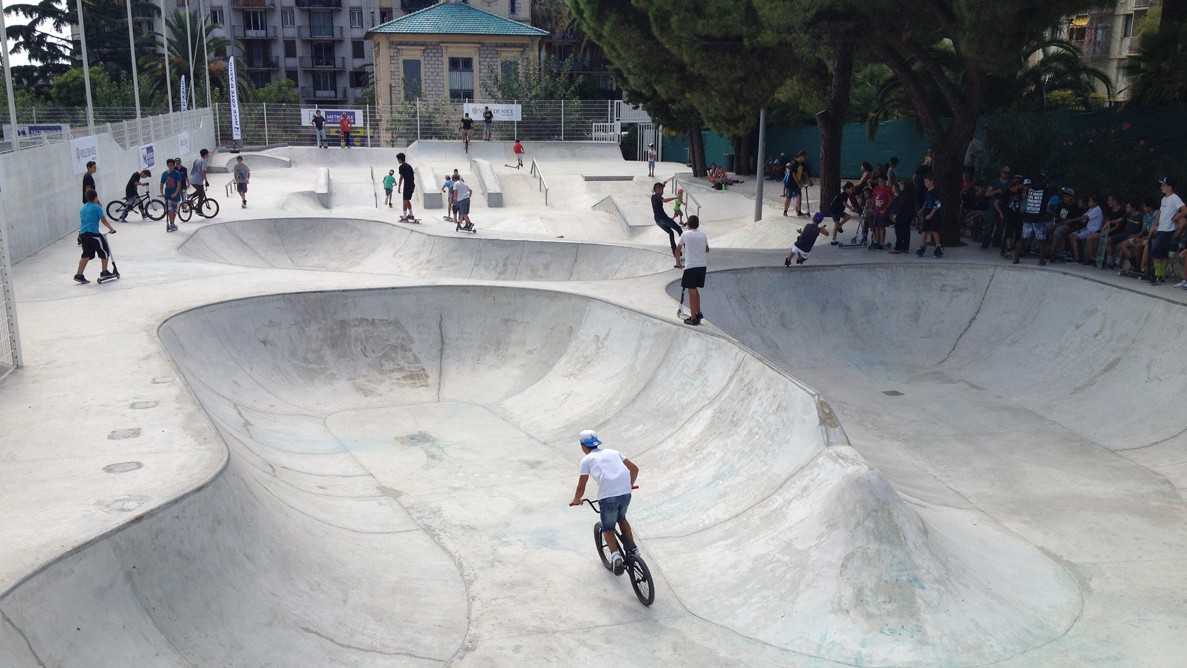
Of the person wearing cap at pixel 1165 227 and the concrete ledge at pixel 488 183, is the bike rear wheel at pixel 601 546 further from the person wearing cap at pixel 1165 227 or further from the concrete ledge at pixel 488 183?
the concrete ledge at pixel 488 183

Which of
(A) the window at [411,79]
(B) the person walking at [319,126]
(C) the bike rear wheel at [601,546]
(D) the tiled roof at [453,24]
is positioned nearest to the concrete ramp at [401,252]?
(C) the bike rear wheel at [601,546]

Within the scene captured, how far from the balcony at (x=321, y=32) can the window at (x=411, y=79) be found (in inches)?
1184

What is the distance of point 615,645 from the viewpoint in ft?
26.0

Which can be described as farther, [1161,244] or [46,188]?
[46,188]

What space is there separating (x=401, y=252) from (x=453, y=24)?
3300 centimetres

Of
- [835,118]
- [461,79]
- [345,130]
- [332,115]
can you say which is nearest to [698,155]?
[835,118]

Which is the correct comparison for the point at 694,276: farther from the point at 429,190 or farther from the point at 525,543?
the point at 429,190

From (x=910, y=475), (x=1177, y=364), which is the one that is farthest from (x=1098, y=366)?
(x=910, y=475)

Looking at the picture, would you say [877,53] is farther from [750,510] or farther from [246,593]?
[246,593]

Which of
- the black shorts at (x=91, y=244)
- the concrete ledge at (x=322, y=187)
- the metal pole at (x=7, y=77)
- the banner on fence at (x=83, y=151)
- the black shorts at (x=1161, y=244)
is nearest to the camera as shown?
the metal pole at (x=7, y=77)

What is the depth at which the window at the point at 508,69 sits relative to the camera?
52.0 metres

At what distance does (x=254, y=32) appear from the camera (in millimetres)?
79500

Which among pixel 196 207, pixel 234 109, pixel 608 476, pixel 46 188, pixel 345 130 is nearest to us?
pixel 608 476

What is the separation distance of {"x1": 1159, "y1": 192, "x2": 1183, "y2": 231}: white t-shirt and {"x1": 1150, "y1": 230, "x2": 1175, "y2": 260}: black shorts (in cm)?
11
